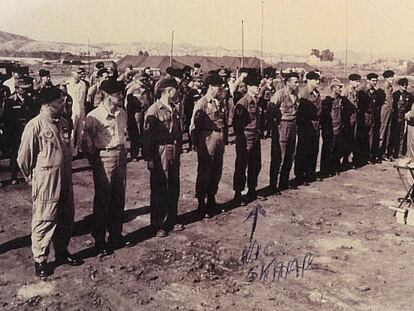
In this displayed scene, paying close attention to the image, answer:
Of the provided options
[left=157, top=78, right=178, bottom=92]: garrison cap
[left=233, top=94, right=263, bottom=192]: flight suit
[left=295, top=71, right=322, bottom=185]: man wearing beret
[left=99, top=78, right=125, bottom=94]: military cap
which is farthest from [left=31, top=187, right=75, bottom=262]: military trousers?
[left=295, top=71, right=322, bottom=185]: man wearing beret

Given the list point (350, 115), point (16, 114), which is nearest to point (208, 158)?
point (16, 114)

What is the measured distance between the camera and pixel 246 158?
8406 mm

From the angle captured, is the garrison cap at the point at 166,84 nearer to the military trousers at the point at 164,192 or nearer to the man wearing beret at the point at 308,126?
the military trousers at the point at 164,192

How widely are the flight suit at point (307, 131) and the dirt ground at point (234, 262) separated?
3.26ft

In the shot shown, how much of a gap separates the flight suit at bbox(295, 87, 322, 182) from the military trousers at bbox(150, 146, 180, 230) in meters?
3.66

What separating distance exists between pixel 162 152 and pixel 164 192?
0.56m

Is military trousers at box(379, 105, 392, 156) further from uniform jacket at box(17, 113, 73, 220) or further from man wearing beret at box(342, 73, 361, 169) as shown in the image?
uniform jacket at box(17, 113, 73, 220)

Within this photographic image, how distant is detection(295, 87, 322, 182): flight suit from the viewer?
964 cm

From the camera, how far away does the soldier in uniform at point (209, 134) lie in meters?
7.60

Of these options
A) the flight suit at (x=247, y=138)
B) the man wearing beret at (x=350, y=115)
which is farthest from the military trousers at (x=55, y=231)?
the man wearing beret at (x=350, y=115)

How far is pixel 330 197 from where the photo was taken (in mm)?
9156

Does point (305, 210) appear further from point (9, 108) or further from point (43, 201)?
point (9, 108)

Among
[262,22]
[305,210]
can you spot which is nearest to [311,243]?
[305,210]

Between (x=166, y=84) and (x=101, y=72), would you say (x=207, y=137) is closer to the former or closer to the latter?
(x=166, y=84)
